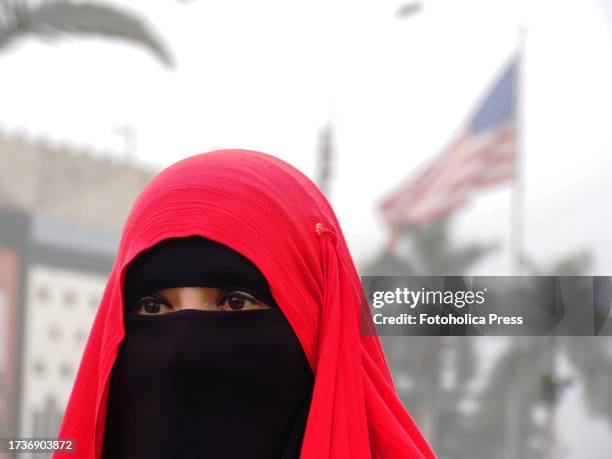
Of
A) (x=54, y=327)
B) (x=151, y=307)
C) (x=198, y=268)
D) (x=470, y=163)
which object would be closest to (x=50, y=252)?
(x=54, y=327)

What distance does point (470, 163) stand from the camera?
51.1ft

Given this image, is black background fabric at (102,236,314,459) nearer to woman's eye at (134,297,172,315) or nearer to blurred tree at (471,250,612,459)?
→ woman's eye at (134,297,172,315)

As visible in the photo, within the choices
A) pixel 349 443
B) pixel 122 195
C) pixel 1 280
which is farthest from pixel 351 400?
pixel 122 195

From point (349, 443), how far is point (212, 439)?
221 mm

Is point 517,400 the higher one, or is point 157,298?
point 517,400

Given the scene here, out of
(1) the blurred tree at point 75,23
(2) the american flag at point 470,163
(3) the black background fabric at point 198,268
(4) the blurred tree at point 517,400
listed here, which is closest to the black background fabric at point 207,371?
(3) the black background fabric at point 198,268

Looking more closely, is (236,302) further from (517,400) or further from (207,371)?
(517,400)

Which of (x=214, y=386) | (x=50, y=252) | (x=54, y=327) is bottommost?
(x=214, y=386)

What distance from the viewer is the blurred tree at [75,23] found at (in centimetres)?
465

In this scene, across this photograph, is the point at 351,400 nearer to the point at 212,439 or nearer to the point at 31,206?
the point at 212,439

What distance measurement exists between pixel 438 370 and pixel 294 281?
2985cm

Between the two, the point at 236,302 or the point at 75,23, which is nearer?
the point at 236,302

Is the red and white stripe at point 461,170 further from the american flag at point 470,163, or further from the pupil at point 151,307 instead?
the pupil at point 151,307

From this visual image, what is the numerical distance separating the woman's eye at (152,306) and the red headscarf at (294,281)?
1.9 inches
